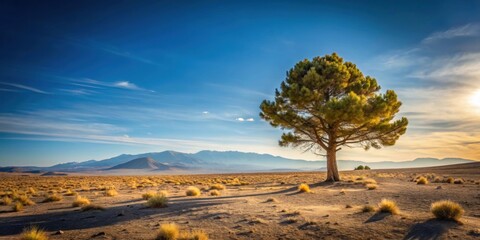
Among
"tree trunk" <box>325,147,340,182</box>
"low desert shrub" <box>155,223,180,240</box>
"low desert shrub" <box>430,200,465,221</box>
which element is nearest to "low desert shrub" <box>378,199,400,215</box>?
"low desert shrub" <box>430,200,465,221</box>

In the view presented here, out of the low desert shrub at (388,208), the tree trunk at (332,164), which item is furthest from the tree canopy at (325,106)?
the low desert shrub at (388,208)

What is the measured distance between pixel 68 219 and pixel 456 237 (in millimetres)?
12987

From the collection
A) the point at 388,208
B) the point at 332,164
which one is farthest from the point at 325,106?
the point at 388,208

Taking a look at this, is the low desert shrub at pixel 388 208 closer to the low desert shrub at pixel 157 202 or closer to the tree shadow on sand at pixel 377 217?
the tree shadow on sand at pixel 377 217

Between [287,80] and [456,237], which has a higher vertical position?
[287,80]

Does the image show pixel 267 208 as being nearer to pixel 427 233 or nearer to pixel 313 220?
pixel 313 220

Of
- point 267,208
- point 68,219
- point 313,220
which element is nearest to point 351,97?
point 267,208

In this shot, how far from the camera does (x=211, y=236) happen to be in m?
8.12

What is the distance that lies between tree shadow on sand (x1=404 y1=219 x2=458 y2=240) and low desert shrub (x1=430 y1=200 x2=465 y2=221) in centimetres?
19

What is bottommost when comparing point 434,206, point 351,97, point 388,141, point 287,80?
point 434,206

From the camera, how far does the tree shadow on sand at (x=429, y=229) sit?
7.31 meters

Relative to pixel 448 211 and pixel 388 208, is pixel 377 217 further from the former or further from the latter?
pixel 448 211

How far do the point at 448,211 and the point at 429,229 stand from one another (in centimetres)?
126

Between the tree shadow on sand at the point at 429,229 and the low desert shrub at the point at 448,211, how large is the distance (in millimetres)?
194
